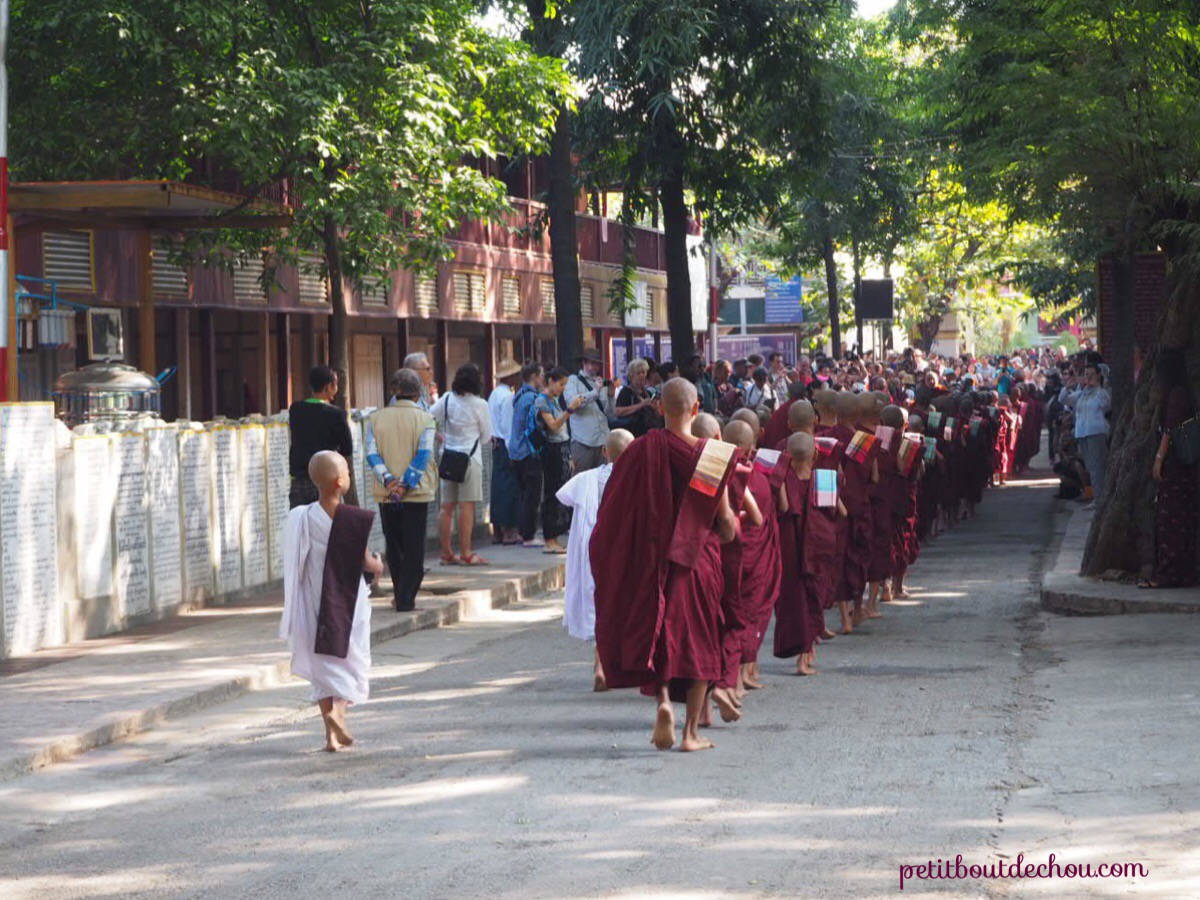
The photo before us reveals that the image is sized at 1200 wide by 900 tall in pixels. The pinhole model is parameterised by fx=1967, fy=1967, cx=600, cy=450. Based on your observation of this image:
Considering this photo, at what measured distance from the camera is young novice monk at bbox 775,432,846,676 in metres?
11.9

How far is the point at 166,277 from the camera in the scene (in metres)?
24.1

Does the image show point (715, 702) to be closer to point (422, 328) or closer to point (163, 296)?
point (163, 296)

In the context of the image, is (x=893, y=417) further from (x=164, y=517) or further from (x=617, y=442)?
(x=164, y=517)

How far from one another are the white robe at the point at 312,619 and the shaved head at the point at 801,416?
3879 mm

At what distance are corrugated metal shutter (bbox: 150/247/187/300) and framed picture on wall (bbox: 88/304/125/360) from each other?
943 millimetres

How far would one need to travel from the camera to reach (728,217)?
28922 millimetres

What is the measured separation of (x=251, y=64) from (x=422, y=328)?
17.4 metres

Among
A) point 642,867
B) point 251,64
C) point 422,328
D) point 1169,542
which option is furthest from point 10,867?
point 422,328

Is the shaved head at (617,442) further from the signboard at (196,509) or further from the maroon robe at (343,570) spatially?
the signboard at (196,509)

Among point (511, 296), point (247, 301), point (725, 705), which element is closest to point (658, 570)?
point (725, 705)

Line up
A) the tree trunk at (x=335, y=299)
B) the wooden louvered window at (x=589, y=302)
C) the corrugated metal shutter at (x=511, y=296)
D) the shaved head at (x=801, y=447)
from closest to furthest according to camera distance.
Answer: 1. the shaved head at (x=801, y=447)
2. the tree trunk at (x=335, y=299)
3. the corrugated metal shutter at (x=511, y=296)
4. the wooden louvered window at (x=589, y=302)

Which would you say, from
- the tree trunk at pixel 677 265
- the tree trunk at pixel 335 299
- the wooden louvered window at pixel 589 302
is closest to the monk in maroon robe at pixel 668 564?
the tree trunk at pixel 335 299

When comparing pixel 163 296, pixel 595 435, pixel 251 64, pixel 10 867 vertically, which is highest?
pixel 251 64

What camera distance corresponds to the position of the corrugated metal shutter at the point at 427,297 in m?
33.1
